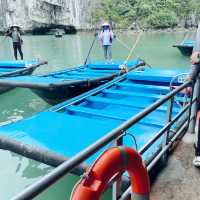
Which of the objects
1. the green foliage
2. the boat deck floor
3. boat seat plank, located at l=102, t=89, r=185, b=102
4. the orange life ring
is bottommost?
the boat deck floor

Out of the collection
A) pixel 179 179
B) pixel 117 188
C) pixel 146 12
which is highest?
pixel 146 12

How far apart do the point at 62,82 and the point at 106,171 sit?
4046mm

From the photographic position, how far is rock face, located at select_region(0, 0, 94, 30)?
33.8 meters

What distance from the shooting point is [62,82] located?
549 cm

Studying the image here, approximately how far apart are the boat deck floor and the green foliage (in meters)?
32.7

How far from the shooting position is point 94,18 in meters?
36.5

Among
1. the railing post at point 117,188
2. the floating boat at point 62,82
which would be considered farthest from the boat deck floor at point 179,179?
the floating boat at point 62,82

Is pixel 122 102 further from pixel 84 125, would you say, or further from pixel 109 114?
pixel 84 125

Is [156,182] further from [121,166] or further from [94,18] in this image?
[94,18]

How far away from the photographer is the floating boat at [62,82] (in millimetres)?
5262

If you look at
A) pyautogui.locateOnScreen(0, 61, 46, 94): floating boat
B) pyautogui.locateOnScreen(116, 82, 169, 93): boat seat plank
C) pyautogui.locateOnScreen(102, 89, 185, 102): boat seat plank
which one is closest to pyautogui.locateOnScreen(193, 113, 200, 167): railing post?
pyautogui.locateOnScreen(102, 89, 185, 102): boat seat plank

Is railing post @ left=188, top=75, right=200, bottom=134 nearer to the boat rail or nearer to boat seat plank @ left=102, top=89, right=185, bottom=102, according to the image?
the boat rail

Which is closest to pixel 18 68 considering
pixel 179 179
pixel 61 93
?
pixel 61 93

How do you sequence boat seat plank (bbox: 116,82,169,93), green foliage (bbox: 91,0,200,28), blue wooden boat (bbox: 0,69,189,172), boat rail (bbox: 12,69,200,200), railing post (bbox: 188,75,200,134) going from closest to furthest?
boat rail (bbox: 12,69,200,200)
blue wooden boat (bbox: 0,69,189,172)
railing post (bbox: 188,75,200,134)
boat seat plank (bbox: 116,82,169,93)
green foliage (bbox: 91,0,200,28)
